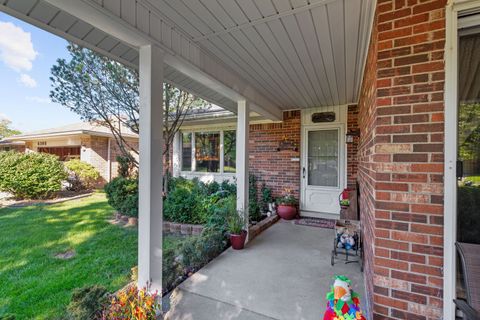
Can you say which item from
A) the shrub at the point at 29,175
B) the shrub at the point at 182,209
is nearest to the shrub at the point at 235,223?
the shrub at the point at 182,209

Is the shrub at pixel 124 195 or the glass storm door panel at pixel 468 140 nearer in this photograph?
the glass storm door panel at pixel 468 140

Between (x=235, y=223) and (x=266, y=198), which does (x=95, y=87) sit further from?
(x=266, y=198)

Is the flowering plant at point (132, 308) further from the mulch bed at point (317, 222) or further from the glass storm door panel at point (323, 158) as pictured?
the glass storm door panel at point (323, 158)

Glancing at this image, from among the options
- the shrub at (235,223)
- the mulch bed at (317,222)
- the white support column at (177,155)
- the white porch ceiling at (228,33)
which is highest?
the white porch ceiling at (228,33)

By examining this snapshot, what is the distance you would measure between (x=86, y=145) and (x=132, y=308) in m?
10.2

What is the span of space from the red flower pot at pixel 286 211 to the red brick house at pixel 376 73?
2880mm

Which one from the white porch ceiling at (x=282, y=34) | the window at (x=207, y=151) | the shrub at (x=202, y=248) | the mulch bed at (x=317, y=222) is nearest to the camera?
the white porch ceiling at (x=282, y=34)

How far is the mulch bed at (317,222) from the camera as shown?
4839mm

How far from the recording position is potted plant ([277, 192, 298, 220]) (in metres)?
5.23

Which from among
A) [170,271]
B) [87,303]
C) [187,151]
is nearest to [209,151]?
[187,151]

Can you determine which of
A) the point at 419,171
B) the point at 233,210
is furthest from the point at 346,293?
the point at 233,210

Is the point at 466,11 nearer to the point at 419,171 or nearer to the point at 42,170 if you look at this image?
the point at 419,171

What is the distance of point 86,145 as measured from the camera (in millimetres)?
9891

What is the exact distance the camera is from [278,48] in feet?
8.55
